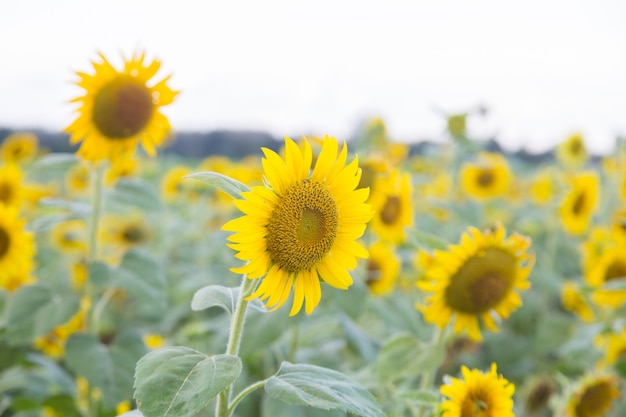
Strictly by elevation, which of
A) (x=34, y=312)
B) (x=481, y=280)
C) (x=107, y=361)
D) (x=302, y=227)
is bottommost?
(x=107, y=361)

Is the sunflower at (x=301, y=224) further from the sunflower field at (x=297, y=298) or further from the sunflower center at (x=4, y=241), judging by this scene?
the sunflower center at (x=4, y=241)

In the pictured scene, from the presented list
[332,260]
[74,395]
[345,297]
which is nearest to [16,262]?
[74,395]

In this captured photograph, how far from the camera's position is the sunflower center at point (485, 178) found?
4.66 m

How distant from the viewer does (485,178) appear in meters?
4.68

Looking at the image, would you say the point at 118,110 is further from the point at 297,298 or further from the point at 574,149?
the point at 574,149

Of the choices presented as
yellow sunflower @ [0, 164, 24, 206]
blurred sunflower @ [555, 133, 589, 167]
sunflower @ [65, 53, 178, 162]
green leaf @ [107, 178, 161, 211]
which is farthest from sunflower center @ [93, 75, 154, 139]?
blurred sunflower @ [555, 133, 589, 167]

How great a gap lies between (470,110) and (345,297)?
2006 mm

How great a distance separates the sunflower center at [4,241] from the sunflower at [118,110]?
0.78 meters

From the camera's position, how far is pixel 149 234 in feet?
16.7

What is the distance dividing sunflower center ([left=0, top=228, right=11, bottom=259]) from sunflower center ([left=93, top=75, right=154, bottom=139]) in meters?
0.86

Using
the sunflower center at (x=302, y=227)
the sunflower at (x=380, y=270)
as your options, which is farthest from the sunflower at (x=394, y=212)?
the sunflower center at (x=302, y=227)

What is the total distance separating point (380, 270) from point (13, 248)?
1.69 m

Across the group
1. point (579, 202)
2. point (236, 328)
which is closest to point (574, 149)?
point (579, 202)

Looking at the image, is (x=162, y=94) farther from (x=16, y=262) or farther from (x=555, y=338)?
(x=555, y=338)
